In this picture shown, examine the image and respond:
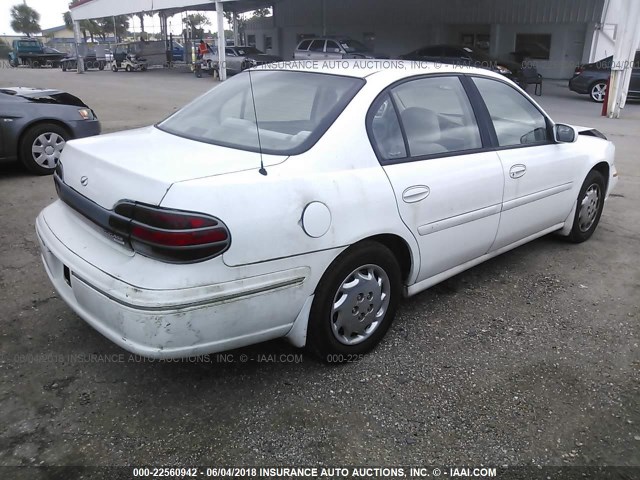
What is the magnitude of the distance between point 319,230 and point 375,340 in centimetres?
91

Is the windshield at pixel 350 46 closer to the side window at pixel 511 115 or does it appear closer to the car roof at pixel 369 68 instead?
the side window at pixel 511 115

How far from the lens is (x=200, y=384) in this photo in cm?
288

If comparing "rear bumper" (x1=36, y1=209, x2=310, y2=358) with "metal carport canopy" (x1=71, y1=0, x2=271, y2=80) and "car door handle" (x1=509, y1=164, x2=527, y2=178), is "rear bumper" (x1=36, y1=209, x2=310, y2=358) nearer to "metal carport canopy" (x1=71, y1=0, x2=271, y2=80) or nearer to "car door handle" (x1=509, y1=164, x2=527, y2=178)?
"car door handle" (x1=509, y1=164, x2=527, y2=178)

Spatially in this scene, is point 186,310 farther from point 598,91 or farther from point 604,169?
point 598,91

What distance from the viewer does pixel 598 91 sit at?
17.4 m

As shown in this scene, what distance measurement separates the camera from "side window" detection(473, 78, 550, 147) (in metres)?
3.74

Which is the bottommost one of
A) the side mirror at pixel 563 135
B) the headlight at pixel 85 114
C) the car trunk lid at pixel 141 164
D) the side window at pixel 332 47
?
the headlight at pixel 85 114

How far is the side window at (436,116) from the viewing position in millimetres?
3188

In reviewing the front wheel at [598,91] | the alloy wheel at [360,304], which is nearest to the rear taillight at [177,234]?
the alloy wheel at [360,304]

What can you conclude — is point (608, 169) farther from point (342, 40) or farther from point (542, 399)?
point (342, 40)

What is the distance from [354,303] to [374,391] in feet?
1.53

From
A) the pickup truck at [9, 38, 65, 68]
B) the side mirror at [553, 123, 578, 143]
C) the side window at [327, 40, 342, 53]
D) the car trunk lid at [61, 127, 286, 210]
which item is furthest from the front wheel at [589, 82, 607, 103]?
the pickup truck at [9, 38, 65, 68]

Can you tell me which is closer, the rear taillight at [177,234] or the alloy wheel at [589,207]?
the rear taillight at [177,234]

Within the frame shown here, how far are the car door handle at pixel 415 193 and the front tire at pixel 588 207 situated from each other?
2173 millimetres
